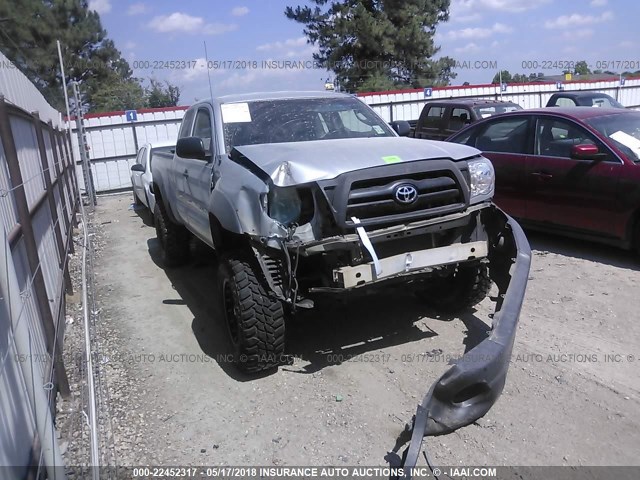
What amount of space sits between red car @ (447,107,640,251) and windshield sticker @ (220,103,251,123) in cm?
363

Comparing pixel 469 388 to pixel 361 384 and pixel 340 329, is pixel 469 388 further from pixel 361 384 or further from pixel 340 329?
pixel 340 329

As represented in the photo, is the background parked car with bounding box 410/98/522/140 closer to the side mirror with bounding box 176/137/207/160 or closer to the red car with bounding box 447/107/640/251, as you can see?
the red car with bounding box 447/107/640/251

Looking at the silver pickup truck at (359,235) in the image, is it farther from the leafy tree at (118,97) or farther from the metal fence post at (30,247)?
the leafy tree at (118,97)

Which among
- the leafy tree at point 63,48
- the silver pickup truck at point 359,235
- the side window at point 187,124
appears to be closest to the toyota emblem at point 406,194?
the silver pickup truck at point 359,235

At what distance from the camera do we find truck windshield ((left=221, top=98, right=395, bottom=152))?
477 cm

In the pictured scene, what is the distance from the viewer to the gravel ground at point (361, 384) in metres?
3.14

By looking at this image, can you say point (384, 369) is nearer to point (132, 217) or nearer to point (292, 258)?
point (292, 258)

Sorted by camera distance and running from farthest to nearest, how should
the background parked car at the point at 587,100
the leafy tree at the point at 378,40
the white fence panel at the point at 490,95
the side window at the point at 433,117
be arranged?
1. the leafy tree at the point at 378,40
2. the white fence panel at the point at 490,95
3. the background parked car at the point at 587,100
4. the side window at the point at 433,117

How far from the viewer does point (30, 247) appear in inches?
146

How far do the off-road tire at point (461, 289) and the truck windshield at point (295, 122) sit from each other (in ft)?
4.84

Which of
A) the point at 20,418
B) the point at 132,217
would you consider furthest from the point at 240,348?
the point at 132,217

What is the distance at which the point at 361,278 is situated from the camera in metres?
3.45

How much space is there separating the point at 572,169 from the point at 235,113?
12.7ft

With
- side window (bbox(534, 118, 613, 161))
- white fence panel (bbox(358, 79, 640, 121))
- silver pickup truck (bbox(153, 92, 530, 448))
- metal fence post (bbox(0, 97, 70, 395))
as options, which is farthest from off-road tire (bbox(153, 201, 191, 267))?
white fence panel (bbox(358, 79, 640, 121))
